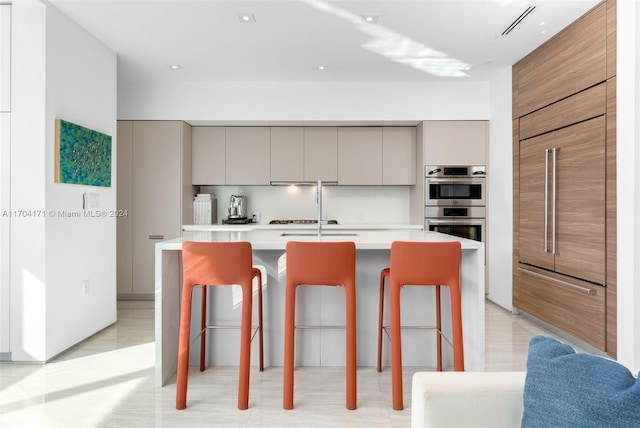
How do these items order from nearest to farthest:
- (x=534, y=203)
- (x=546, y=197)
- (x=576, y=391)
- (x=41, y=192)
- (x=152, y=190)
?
(x=576, y=391) → (x=41, y=192) → (x=546, y=197) → (x=534, y=203) → (x=152, y=190)

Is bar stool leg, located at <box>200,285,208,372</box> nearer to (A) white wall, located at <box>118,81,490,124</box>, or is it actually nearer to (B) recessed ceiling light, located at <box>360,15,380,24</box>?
(B) recessed ceiling light, located at <box>360,15,380,24</box>

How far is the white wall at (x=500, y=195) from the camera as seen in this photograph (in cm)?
457

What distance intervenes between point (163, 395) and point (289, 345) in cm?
89

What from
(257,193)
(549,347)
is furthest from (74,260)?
(549,347)

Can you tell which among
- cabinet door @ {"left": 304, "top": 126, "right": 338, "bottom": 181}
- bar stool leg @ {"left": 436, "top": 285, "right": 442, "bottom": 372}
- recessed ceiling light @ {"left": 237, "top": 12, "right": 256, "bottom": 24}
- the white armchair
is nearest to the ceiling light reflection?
recessed ceiling light @ {"left": 237, "top": 12, "right": 256, "bottom": 24}

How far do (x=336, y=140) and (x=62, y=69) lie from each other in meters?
3.04

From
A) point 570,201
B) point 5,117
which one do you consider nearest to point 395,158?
point 570,201

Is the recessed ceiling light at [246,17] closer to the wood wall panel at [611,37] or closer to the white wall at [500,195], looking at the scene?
the wood wall panel at [611,37]

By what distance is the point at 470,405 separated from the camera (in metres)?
1.10

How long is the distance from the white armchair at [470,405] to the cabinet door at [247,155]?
4407 millimetres

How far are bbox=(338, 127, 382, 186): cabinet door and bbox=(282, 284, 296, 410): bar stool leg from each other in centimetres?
314

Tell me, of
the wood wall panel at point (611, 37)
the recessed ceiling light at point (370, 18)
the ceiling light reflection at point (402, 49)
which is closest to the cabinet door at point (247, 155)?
the ceiling light reflection at point (402, 49)

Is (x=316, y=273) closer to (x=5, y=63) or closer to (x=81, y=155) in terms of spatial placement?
(x=81, y=155)

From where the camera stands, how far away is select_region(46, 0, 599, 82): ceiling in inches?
125
